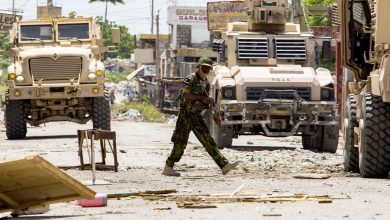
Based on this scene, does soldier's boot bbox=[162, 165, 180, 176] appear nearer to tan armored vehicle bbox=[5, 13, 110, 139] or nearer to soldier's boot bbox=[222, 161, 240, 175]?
soldier's boot bbox=[222, 161, 240, 175]

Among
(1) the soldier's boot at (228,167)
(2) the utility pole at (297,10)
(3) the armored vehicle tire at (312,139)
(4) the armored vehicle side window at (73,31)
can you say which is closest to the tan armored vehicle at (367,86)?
(1) the soldier's boot at (228,167)

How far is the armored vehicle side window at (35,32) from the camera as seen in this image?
28391mm

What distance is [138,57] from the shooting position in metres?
108

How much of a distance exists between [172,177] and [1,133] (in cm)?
1690

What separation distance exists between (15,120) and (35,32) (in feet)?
6.94

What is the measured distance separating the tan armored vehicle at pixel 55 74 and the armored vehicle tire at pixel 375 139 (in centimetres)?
1193

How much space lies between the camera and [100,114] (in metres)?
27.5

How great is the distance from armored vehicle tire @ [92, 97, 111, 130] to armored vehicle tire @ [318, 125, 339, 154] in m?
5.31

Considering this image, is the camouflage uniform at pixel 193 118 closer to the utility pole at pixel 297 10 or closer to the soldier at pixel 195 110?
the soldier at pixel 195 110

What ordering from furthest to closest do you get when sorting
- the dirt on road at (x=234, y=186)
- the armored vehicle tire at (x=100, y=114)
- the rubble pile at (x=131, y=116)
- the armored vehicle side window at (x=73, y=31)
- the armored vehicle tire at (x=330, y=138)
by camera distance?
1. the rubble pile at (x=131, y=116)
2. the armored vehicle side window at (x=73, y=31)
3. the armored vehicle tire at (x=100, y=114)
4. the armored vehicle tire at (x=330, y=138)
5. the dirt on road at (x=234, y=186)

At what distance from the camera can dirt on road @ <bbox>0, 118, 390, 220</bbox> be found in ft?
38.2

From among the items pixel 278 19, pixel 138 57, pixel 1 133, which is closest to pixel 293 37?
pixel 278 19

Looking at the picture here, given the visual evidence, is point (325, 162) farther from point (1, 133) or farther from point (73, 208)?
point (1, 133)

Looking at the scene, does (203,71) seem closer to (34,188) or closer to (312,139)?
(34,188)
